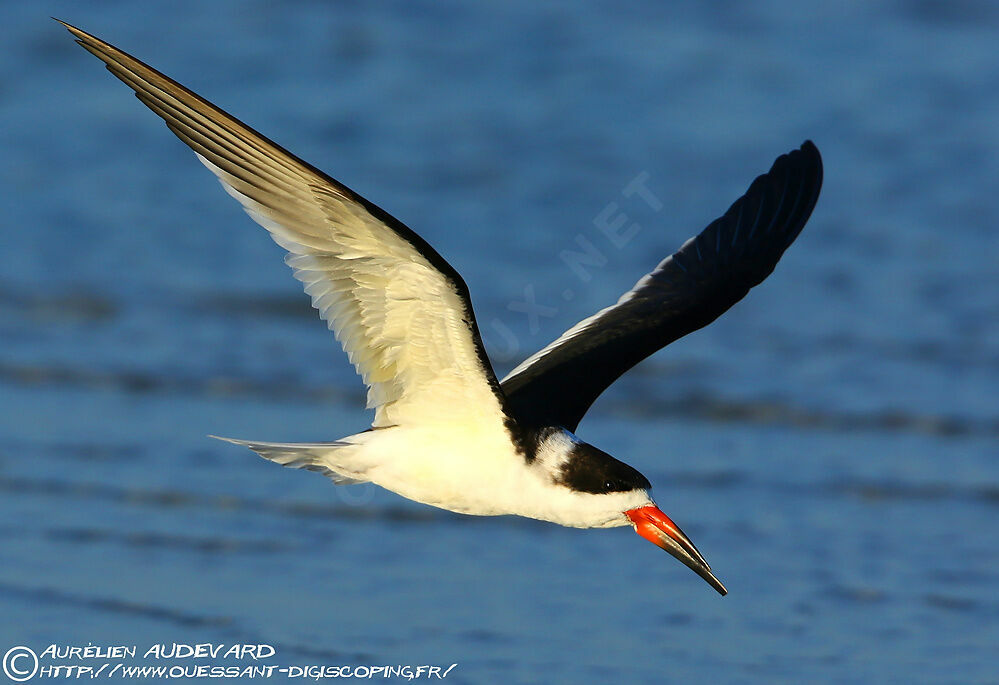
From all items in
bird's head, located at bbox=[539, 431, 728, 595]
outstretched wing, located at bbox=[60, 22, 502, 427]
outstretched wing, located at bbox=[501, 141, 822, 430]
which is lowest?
bird's head, located at bbox=[539, 431, 728, 595]

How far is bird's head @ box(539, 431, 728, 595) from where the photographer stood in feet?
14.9

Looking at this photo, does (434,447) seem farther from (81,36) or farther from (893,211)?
(893,211)

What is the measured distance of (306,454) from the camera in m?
4.63

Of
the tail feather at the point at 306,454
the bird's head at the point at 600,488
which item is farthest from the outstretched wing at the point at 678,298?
the tail feather at the point at 306,454

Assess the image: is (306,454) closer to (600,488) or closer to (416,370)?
(416,370)

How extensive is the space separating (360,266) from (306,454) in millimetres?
703

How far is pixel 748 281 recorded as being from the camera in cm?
575

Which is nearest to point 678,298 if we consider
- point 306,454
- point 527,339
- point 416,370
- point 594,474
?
point 594,474

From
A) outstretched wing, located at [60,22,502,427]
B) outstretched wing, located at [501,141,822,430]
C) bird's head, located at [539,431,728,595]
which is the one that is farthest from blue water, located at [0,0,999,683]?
outstretched wing, located at [60,22,502,427]

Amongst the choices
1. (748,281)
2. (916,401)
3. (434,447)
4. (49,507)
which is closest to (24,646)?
(49,507)

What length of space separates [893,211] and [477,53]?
3.64 metres

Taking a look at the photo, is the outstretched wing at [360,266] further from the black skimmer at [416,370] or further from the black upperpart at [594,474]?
the black upperpart at [594,474]

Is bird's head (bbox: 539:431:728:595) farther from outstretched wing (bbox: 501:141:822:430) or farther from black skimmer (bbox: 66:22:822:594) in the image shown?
outstretched wing (bbox: 501:141:822:430)

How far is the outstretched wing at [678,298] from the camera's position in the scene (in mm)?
5254
